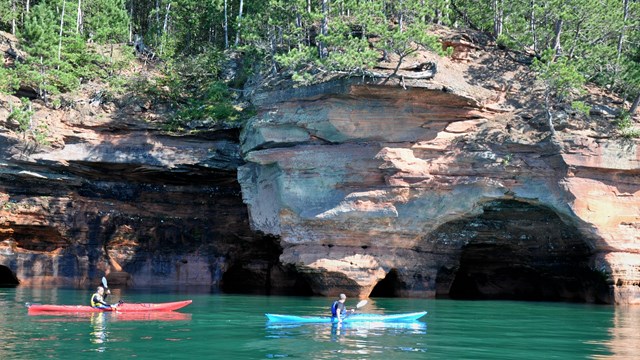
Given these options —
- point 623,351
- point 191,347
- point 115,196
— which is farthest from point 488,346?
point 115,196

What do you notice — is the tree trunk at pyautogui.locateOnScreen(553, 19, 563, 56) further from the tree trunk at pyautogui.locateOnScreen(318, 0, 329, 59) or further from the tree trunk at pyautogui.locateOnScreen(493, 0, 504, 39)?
the tree trunk at pyautogui.locateOnScreen(318, 0, 329, 59)

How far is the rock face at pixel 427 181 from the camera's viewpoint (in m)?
23.5

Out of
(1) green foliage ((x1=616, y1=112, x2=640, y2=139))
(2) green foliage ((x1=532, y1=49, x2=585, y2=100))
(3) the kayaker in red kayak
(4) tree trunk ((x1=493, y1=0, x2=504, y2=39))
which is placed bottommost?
(3) the kayaker in red kayak

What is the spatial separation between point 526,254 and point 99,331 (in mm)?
17423

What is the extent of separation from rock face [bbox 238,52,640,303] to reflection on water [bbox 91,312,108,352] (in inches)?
338

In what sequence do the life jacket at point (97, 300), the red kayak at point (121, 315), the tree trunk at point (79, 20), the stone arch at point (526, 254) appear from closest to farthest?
the red kayak at point (121, 315), the life jacket at point (97, 300), the stone arch at point (526, 254), the tree trunk at point (79, 20)

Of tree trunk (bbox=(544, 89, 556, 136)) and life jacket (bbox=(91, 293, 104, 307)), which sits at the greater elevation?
tree trunk (bbox=(544, 89, 556, 136))

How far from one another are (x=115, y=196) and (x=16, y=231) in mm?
4204

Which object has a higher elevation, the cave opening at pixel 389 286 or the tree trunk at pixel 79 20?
the tree trunk at pixel 79 20

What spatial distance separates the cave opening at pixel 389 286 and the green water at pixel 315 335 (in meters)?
3.87

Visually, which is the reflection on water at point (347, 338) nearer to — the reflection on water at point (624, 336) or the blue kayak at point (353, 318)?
the blue kayak at point (353, 318)

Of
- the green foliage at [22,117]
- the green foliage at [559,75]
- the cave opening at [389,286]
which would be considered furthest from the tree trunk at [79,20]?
the green foliage at [559,75]

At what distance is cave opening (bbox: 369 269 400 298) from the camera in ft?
85.5

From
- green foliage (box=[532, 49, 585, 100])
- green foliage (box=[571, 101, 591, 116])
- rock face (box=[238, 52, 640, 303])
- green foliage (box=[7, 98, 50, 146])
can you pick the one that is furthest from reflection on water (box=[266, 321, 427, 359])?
green foliage (box=[7, 98, 50, 146])
